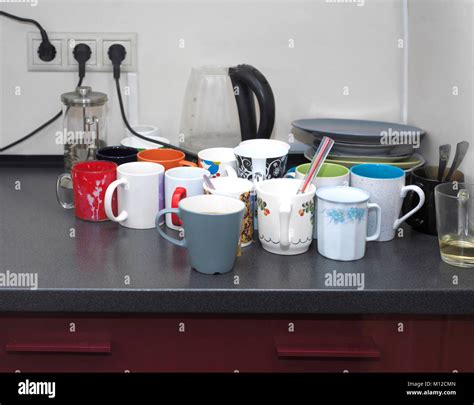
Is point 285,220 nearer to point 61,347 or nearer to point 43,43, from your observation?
point 61,347

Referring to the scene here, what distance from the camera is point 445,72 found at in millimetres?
1421

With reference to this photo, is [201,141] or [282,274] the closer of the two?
[282,274]

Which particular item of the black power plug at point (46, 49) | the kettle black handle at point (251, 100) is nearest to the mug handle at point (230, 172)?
the kettle black handle at point (251, 100)

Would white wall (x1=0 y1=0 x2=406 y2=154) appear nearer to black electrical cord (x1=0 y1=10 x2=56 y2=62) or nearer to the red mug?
black electrical cord (x1=0 y1=10 x2=56 y2=62)

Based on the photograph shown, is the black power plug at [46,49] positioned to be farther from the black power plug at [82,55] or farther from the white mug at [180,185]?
the white mug at [180,185]

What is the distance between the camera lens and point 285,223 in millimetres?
1169

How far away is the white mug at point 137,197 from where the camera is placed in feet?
Result: 4.24

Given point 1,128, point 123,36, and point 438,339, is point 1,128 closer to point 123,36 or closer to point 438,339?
point 123,36

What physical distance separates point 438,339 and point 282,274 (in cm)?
25

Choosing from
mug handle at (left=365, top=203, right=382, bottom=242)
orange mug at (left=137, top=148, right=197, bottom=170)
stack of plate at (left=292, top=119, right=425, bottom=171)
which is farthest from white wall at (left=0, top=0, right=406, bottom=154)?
mug handle at (left=365, top=203, right=382, bottom=242)

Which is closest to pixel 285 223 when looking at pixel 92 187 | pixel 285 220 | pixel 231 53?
pixel 285 220

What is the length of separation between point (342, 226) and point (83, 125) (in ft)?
2.24

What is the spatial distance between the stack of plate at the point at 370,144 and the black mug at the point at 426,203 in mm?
93

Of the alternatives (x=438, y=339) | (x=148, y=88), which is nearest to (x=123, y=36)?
(x=148, y=88)
